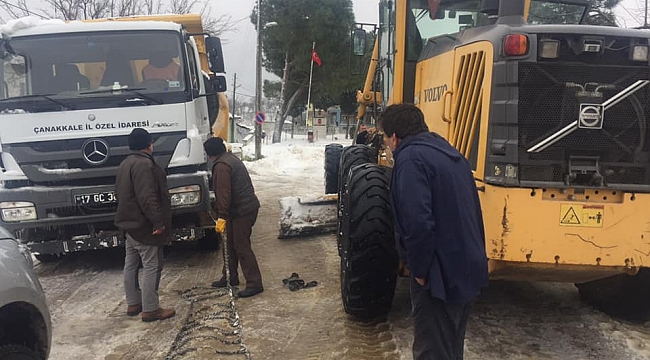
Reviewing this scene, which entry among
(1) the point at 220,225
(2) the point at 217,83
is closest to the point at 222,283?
(1) the point at 220,225

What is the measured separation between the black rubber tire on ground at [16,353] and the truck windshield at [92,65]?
3.72 m

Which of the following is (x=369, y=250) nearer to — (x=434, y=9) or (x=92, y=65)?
(x=434, y=9)

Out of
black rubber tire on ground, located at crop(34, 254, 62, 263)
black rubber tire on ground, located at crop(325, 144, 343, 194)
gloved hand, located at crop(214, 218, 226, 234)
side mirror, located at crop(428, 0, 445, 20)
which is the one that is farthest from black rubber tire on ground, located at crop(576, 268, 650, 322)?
black rubber tire on ground, located at crop(34, 254, 62, 263)

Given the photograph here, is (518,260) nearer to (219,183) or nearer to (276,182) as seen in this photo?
(219,183)

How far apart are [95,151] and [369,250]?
339 centimetres

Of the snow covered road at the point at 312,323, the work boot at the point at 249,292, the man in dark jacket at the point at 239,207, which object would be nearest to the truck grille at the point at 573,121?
the snow covered road at the point at 312,323

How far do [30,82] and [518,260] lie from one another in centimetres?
541

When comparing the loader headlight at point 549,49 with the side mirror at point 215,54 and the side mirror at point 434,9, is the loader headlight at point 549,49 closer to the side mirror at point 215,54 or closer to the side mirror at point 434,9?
the side mirror at point 434,9

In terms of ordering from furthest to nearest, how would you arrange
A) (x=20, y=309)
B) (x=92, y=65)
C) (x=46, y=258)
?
(x=46, y=258) < (x=92, y=65) < (x=20, y=309)

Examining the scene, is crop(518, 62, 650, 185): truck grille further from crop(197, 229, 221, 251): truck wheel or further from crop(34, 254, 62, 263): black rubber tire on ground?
crop(34, 254, 62, 263): black rubber tire on ground

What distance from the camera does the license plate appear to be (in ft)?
18.8

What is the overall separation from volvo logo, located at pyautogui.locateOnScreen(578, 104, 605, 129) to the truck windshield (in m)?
4.27

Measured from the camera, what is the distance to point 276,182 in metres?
15.5

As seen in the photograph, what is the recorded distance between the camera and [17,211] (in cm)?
564
